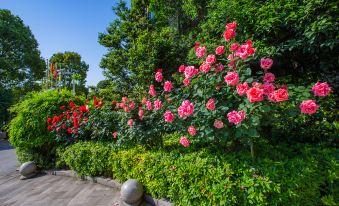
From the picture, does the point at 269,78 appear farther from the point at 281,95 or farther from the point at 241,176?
the point at 241,176

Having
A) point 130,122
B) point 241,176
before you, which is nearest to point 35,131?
point 130,122

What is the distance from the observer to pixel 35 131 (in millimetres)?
6043

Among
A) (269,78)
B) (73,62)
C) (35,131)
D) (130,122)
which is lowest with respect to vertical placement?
(130,122)

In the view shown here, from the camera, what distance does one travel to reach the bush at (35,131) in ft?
19.8

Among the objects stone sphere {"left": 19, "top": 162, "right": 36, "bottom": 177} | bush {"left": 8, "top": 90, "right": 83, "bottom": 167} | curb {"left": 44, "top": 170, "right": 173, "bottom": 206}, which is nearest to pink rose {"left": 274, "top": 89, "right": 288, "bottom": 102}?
curb {"left": 44, "top": 170, "right": 173, "bottom": 206}

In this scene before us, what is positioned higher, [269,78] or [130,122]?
[269,78]

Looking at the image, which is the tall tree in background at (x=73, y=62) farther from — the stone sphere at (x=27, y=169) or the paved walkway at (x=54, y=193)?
the paved walkway at (x=54, y=193)

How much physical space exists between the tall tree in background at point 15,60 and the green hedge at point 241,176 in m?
20.7

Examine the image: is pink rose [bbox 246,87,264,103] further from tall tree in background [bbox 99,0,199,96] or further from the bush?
tall tree in background [bbox 99,0,199,96]

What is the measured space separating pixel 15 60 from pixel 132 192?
22735 mm

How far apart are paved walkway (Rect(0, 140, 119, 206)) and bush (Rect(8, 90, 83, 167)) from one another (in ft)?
2.32

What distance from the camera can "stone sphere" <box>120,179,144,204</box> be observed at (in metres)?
3.33

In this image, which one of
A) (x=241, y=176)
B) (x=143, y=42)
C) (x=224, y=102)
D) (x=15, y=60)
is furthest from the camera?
(x=15, y=60)

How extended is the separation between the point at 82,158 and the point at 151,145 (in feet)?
5.73
